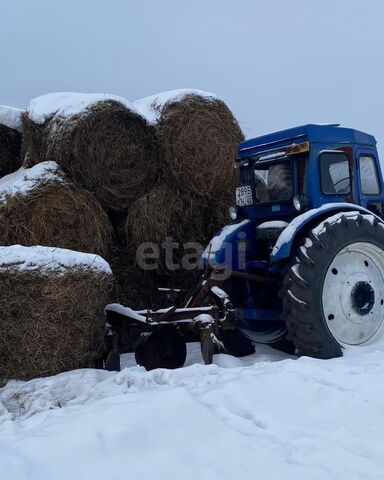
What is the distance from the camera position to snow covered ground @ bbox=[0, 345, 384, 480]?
2.60 metres

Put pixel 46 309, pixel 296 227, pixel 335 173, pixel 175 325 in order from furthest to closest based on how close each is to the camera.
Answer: pixel 335 173, pixel 175 325, pixel 296 227, pixel 46 309

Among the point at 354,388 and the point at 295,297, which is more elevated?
the point at 295,297

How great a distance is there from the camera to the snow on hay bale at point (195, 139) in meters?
6.50

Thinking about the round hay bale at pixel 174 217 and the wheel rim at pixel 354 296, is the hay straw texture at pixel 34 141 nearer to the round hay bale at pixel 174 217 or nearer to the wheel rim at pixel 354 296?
the round hay bale at pixel 174 217

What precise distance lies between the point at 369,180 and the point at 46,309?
333 cm

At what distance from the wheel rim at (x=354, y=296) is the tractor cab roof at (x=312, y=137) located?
1.03 metres

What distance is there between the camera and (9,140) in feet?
22.6

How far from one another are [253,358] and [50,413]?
247 cm

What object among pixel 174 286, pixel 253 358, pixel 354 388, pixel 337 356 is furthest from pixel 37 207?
pixel 354 388

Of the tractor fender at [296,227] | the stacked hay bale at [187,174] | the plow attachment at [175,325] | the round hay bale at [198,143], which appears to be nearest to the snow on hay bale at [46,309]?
the plow attachment at [175,325]

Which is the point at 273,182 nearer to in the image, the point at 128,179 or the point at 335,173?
the point at 335,173

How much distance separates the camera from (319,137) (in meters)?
5.53

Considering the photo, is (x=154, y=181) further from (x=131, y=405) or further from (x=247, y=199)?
(x=131, y=405)

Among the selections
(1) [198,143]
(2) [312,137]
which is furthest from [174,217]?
(2) [312,137]
